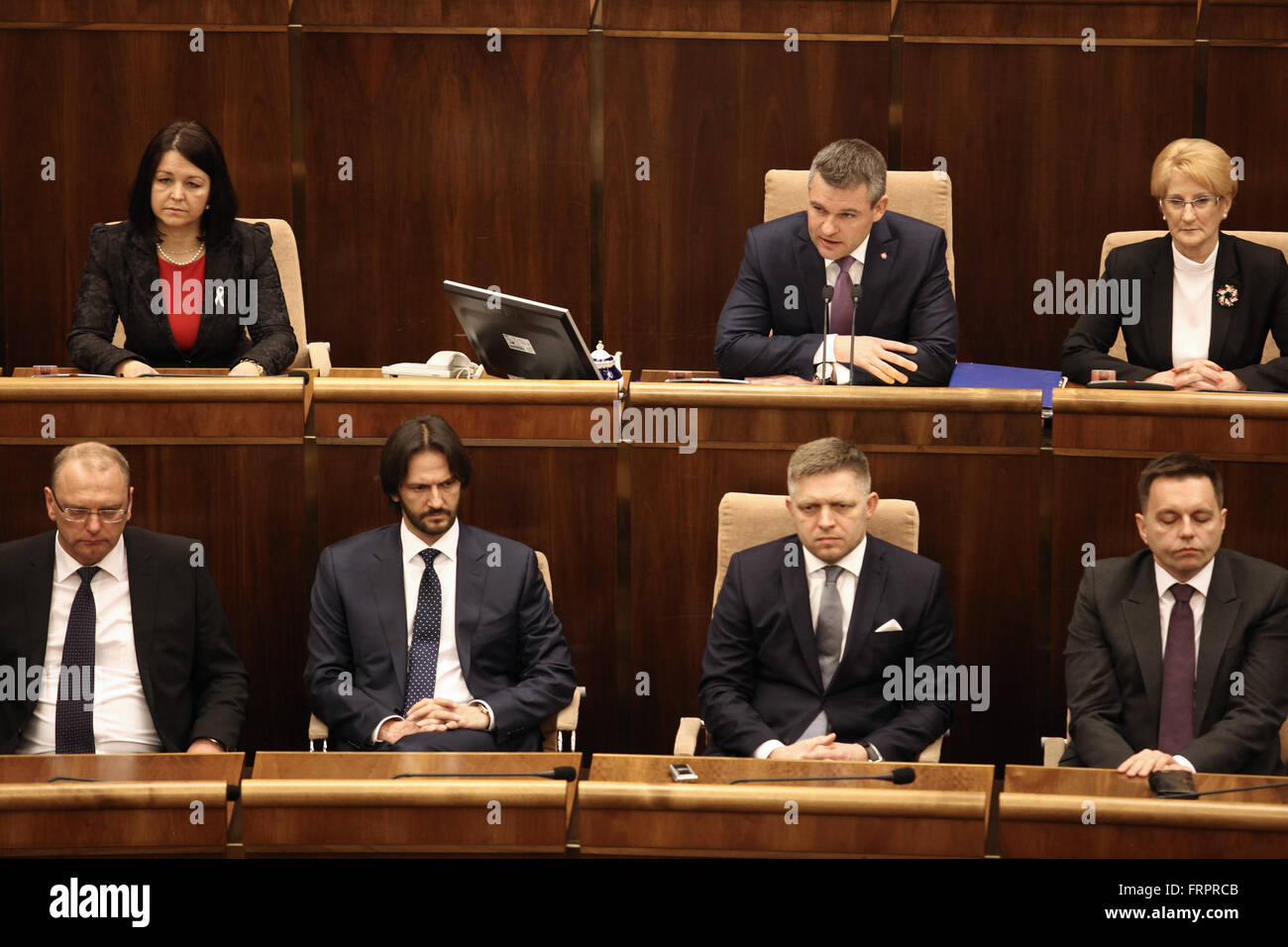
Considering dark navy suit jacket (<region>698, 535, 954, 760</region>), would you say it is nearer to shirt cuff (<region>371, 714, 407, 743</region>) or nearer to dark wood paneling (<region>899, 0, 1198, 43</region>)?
shirt cuff (<region>371, 714, 407, 743</region>)

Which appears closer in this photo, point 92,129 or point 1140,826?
point 1140,826

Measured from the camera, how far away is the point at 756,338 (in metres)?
3.35

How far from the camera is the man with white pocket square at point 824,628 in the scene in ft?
8.96

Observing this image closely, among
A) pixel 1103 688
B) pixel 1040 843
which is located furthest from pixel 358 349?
pixel 1040 843

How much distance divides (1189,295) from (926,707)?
1222 millimetres

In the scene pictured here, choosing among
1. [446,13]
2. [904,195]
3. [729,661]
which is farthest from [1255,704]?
[446,13]

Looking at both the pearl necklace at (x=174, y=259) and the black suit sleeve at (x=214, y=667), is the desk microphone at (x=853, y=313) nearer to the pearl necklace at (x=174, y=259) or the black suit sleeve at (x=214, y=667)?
the black suit sleeve at (x=214, y=667)

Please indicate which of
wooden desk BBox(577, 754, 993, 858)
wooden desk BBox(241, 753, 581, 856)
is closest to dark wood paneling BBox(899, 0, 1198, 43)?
wooden desk BBox(577, 754, 993, 858)

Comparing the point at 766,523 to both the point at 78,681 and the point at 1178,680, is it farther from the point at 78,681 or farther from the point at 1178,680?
the point at 78,681

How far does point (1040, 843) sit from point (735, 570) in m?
0.81

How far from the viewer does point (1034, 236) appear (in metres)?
4.07

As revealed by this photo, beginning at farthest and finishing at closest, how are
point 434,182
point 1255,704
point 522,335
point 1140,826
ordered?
point 434,182
point 522,335
point 1255,704
point 1140,826

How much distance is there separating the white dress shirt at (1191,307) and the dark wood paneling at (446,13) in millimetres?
1561

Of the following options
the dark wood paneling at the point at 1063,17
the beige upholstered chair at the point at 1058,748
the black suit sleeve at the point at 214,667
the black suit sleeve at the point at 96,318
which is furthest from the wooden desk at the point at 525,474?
the dark wood paneling at the point at 1063,17
